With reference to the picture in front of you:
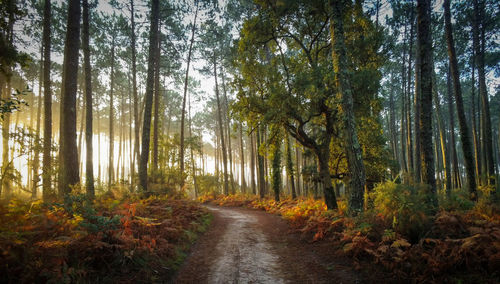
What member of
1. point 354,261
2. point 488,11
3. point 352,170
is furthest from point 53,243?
point 488,11

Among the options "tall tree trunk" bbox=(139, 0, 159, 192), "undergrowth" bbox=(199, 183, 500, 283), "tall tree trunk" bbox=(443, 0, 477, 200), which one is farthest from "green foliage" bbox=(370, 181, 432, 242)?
"tall tree trunk" bbox=(139, 0, 159, 192)

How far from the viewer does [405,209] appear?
5.40 m

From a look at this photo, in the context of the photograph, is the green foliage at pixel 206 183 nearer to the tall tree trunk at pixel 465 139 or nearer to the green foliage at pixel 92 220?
the green foliage at pixel 92 220

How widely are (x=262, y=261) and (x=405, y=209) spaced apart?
12.4 feet

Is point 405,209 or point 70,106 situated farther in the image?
point 70,106

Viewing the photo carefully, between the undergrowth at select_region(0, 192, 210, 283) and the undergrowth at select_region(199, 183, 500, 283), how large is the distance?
458 centimetres

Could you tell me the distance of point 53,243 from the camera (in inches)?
140

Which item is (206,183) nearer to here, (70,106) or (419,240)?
(70,106)

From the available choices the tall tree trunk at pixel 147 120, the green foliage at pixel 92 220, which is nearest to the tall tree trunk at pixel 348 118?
the green foliage at pixel 92 220

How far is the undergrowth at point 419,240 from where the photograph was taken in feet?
12.5

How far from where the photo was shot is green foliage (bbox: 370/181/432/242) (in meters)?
5.01

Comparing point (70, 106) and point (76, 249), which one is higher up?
point (70, 106)

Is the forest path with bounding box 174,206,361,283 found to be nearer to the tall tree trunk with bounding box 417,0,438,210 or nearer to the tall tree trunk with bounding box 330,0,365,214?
the tall tree trunk with bounding box 330,0,365,214

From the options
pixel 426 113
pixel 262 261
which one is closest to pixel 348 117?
pixel 426 113
